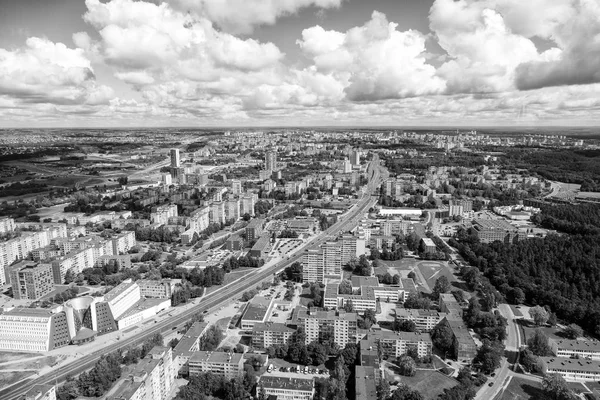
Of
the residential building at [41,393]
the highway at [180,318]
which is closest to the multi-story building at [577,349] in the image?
the highway at [180,318]

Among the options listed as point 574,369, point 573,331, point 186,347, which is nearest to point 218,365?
point 186,347

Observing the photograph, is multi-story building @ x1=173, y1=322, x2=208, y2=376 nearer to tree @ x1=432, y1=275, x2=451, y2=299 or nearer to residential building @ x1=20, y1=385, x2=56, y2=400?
residential building @ x1=20, y1=385, x2=56, y2=400

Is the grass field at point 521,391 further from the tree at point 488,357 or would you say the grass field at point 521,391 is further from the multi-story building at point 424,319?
the multi-story building at point 424,319

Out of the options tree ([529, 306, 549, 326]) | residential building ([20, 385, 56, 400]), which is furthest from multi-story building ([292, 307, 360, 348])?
residential building ([20, 385, 56, 400])

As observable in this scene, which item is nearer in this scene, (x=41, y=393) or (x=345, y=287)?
(x=41, y=393)

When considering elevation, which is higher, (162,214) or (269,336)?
(162,214)

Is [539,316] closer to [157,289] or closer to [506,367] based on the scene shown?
[506,367]

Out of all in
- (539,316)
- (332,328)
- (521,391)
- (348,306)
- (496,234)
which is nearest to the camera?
(521,391)
